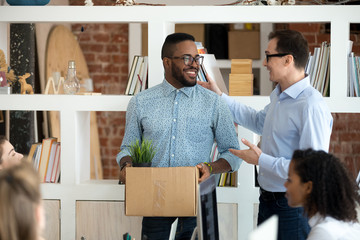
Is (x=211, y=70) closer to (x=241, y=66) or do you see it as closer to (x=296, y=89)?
(x=241, y=66)

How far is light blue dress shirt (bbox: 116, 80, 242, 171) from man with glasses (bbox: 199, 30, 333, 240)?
0.22m

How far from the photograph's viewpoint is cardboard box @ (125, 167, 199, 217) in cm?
261

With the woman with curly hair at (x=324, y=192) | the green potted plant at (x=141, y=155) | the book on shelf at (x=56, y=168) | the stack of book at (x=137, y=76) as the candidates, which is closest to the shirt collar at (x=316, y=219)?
the woman with curly hair at (x=324, y=192)

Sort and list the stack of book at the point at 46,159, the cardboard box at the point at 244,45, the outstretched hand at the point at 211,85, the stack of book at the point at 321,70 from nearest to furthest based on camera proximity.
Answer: the outstretched hand at the point at 211,85 → the stack of book at the point at 321,70 → the stack of book at the point at 46,159 → the cardboard box at the point at 244,45

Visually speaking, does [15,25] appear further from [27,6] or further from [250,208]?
[250,208]

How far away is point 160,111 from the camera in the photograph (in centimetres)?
299

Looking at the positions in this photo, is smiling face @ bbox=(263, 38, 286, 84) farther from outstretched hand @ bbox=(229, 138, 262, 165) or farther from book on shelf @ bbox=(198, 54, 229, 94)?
book on shelf @ bbox=(198, 54, 229, 94)

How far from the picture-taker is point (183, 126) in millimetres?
2947

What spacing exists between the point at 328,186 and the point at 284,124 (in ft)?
2.11

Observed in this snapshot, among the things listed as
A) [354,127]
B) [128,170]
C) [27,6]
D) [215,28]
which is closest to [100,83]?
[215,28]

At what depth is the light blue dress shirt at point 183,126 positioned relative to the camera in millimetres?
2934

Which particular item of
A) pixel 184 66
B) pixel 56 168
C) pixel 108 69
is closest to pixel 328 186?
pixel 184 66

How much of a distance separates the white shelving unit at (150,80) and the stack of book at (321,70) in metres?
0.05

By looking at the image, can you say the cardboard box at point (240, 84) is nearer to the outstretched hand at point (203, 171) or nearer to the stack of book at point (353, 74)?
the stack of book at point (353, 74)
